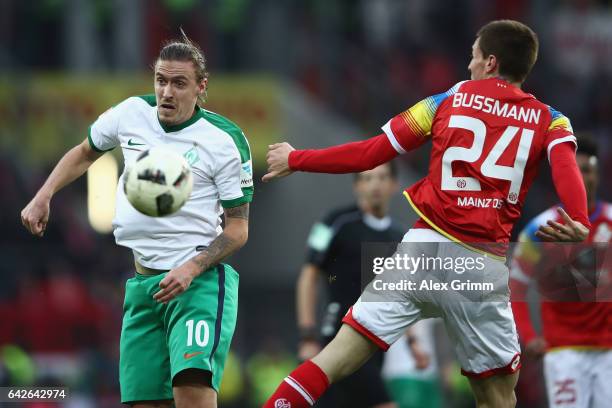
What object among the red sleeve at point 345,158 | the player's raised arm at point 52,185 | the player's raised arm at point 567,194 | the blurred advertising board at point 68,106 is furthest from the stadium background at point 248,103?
the player's raised arm at point 567,194

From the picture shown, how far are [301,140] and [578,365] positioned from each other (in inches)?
546

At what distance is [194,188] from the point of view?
21.5ft

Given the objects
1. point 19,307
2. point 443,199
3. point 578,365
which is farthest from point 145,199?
point 19,307

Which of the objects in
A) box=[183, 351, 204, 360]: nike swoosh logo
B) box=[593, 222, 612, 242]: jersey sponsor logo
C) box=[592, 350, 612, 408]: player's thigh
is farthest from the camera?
box=[593, 222, 612, 242]: jersey sponsor logo

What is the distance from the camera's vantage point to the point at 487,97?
20.7ft

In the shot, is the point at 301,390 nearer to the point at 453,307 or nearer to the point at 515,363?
the point at 453,307

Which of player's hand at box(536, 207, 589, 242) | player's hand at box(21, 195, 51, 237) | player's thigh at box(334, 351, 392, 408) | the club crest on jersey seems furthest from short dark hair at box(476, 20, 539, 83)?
player's thigh at box(334, 351, 392, 408)

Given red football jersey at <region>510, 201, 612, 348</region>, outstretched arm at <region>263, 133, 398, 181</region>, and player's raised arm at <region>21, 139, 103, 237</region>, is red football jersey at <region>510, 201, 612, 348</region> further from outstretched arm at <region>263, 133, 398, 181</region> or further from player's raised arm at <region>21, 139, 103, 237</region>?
player's raised arm at <region>21, 139, 103, 237</region>

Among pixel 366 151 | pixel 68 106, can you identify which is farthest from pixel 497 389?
pixel 68 106

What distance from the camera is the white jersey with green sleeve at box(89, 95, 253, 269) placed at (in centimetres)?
652

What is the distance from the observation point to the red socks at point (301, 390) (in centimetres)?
623

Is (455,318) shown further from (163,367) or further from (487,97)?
(163,367)

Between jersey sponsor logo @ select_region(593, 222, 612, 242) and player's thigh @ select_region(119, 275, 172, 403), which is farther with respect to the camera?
jersey sponsor logo @ select_region(593, 222, 612, 242)

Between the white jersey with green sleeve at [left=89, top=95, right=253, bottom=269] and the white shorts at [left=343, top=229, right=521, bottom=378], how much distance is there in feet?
2.89
